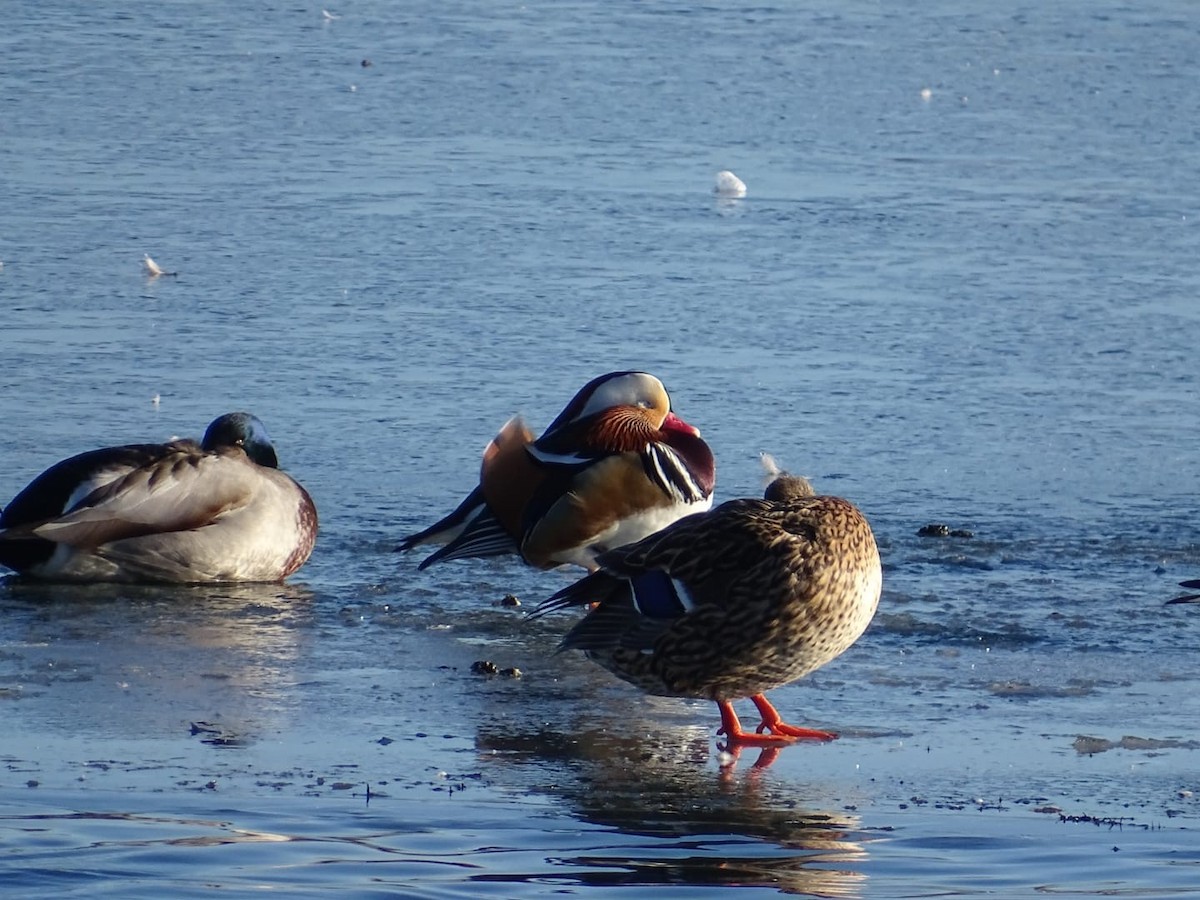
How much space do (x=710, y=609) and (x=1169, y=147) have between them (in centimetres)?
823

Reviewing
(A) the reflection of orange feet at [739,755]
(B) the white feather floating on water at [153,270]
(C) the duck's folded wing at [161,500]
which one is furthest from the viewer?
(B) the white feather floating on water at [153,270]

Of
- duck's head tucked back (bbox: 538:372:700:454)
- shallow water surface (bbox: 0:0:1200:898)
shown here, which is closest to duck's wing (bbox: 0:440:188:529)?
shallow water surface (bbox: 0:0:1200:898)

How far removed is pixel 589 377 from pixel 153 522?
94.8 inches

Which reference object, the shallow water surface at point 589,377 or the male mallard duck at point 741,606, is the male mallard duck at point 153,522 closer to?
the shallow water surface at point 589,377

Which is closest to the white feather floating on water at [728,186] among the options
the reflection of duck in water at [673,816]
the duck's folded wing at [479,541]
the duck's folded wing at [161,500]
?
the duck's folded wing at [161,500]

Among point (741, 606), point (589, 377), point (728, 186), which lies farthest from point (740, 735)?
point (728, 186)

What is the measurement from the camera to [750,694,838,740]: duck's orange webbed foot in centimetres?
536

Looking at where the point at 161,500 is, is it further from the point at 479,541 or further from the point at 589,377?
the point at 589,377

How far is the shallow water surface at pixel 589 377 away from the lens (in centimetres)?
468

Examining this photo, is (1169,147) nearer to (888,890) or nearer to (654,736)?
(654,736)

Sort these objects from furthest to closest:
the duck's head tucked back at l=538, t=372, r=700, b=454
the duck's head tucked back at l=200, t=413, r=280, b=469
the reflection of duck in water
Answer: the duck's head tucked back at l=200, t=413, r=280, b=469 → the duck's head tucked back at l=538, t=372, r=700, b=454 → the reflection of duck in water

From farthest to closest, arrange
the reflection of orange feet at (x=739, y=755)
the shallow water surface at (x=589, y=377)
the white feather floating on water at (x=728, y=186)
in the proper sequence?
the white feather floating on water at (x=728, y=186) < the reflection of orange feet at (x=739, y=755) < the shallow water surface at (x=589, y=377)

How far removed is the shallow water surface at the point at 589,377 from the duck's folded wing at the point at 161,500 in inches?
8.6

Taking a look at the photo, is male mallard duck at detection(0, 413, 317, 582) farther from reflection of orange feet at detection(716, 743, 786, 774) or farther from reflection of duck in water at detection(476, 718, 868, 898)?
reflection of orange feet at detection(716, 743, 786, 774)
